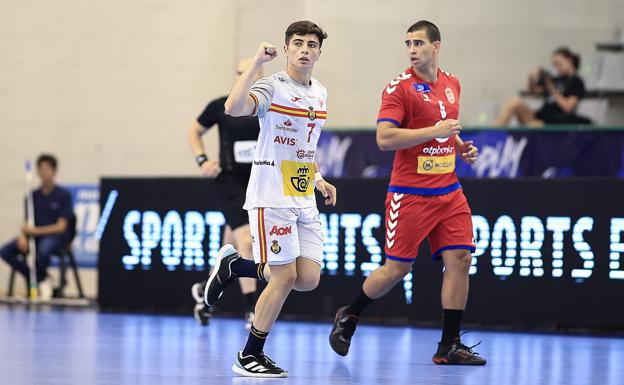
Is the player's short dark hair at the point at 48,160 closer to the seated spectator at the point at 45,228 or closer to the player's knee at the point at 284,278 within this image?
the seated spectator at the point at 45,228

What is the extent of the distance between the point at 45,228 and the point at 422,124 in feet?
22.3

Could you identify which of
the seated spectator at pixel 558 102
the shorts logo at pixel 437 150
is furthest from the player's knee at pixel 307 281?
the seated spectator at pixel 558 102

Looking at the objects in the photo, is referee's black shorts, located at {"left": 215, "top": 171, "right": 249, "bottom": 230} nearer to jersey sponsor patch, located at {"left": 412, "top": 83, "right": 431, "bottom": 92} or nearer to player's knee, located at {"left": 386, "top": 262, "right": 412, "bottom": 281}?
player's knee, located at {"left": 386, "top": 262, "right": 412, "bottom": 281}

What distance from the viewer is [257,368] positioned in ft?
18.4

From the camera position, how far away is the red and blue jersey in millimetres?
6566

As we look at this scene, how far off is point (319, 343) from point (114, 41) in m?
7.44

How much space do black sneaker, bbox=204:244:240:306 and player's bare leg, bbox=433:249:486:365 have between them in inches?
50.0

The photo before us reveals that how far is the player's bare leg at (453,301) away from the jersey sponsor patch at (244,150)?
243 centimetres

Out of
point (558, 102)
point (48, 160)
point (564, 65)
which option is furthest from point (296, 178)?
point (564, 65)

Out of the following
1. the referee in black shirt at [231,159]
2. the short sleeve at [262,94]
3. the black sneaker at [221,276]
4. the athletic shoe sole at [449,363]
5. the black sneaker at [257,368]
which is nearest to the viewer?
the short sleeve at [262,94]

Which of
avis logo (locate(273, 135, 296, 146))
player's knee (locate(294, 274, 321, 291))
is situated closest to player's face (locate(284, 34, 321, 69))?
avis logo (locate(273, 135, 296, 146))

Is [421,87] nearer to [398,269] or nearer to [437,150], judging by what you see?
[437,150]

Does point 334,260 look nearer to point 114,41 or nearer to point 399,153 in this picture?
point 399,153

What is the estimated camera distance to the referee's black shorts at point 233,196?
28.1 ft
